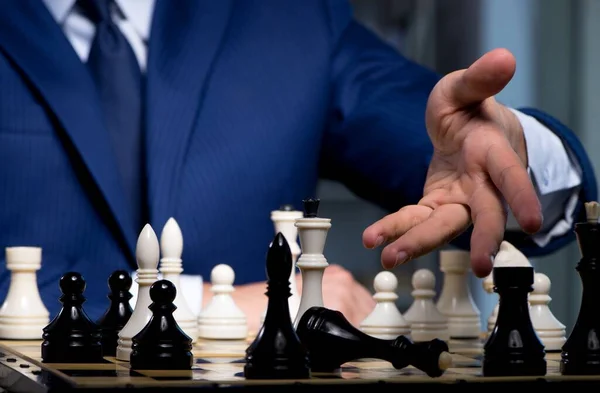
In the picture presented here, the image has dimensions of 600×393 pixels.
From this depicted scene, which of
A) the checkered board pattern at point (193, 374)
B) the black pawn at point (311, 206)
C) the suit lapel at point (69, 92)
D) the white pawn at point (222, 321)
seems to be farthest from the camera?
the suit lapel at point (69, 92)

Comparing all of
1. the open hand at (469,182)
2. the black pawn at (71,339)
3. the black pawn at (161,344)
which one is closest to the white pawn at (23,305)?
the black pawn at (71,339)

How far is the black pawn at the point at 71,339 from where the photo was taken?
126 cm

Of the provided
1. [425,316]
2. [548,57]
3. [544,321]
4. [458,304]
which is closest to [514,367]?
[544,321]

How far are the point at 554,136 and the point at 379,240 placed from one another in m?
0.92

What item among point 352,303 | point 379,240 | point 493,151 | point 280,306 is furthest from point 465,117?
point 352,303

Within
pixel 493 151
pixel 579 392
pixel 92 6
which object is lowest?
pixel 579 392

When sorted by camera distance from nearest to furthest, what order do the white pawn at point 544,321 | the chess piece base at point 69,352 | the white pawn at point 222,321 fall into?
the chess piece base at point 69,352
the white pawn at point 544,321
the white pawn at point 222,321

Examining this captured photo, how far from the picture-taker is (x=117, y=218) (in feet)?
7.25

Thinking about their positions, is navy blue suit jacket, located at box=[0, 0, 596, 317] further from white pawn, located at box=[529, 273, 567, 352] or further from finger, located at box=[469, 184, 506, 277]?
finger, located at box=[469, 184, 506, 277]

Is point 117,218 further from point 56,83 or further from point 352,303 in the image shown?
point 352,303

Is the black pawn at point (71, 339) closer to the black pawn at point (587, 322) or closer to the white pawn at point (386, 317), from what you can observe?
the white pawn at point (386, 317)

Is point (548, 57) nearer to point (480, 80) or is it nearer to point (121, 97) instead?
point (121, 97)

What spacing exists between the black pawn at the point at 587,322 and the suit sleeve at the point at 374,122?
4.34ft

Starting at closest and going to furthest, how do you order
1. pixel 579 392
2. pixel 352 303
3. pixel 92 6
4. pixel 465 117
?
1. pixel 579 392
2. pixel 465 117
3. pixel 352 303
4. pixel 92 6
